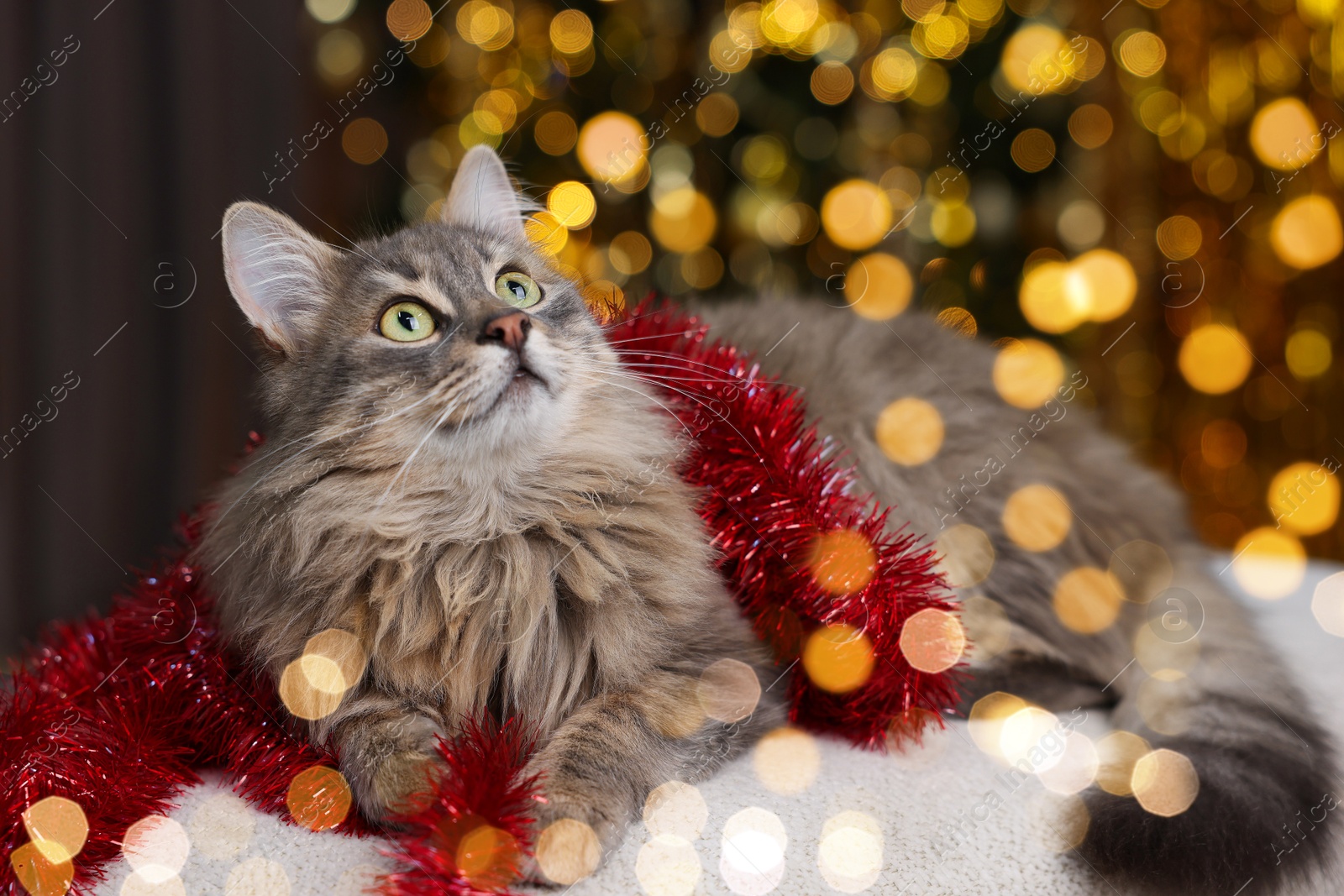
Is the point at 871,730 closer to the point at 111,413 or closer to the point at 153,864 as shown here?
the point at 153,864

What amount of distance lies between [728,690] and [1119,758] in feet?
1.73

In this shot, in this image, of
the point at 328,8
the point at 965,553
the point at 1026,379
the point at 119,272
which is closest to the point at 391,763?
the point at 965,553

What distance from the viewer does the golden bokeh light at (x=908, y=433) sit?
5.22 ft

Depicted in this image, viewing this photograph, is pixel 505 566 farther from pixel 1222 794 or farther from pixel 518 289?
pixel 1222 794

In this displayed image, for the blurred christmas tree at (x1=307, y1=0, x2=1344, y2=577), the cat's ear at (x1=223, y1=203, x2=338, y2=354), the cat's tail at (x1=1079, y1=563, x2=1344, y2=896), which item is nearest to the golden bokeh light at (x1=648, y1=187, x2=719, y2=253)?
the blurred christmas tree at (x1=307, y1=0, x2=1344, y2=577)

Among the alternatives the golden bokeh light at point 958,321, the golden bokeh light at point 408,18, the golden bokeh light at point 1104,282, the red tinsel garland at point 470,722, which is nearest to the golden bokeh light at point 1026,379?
the golden bokeh light at point 958,321

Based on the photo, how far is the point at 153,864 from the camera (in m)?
0.95

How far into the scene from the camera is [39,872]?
0.89m

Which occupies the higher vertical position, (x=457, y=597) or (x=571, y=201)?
(x=571, y=201)

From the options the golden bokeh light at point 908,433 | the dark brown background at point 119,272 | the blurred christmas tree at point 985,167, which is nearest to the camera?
the golden bokeh light at point 908,433

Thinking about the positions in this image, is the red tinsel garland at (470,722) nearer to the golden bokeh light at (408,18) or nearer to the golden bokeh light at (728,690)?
the golden bokeh light at (728,690)

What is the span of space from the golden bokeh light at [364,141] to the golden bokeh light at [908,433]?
2.38m

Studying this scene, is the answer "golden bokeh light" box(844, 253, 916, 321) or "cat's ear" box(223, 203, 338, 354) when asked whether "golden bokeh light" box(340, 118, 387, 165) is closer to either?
"golden bokeh light" box(844, 253, 916, 321)

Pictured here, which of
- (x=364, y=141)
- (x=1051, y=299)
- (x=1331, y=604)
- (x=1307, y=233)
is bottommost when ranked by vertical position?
(x=1331, y=604)
